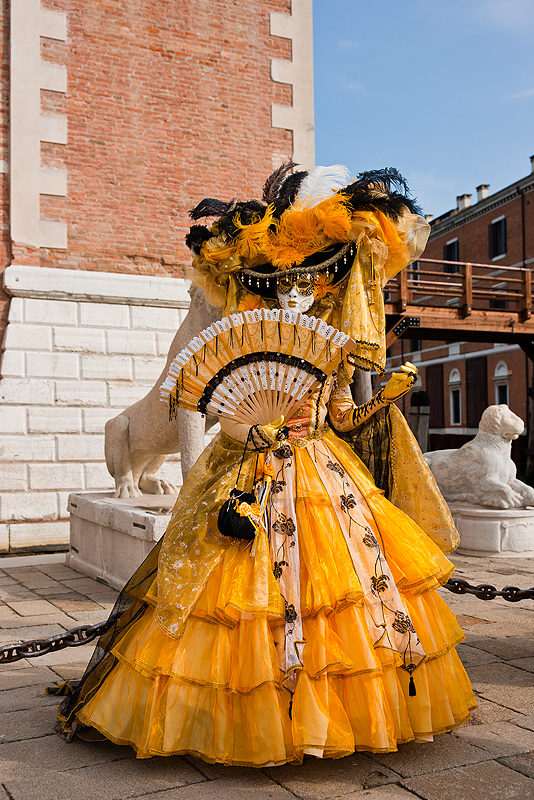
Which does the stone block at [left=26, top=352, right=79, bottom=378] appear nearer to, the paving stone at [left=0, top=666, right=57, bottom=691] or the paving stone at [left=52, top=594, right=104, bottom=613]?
the paving stone at [left=52, top=594, right=104, bottom=613]

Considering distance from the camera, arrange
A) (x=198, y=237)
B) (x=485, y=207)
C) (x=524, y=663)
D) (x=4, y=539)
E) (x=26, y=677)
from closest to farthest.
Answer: (x=198, y=237), (x=26, y=677), (x=524, y=663), (x=4, y=539), (x=485, y=207)

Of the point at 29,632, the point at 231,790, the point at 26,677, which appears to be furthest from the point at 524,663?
the point at 29,632

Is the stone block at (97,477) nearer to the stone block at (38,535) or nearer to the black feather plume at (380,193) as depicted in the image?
the stone block at (38,535)

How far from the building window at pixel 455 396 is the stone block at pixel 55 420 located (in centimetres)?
2311

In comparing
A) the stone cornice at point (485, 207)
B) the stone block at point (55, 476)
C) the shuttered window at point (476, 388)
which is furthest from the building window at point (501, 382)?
the stone block at point (55, 476)

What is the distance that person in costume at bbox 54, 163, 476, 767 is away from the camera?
7.43 feet

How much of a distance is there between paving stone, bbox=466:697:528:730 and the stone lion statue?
424cm

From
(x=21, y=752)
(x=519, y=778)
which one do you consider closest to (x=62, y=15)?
(x=21, y=752)

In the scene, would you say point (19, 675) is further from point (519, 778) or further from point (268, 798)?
point (519, 778)

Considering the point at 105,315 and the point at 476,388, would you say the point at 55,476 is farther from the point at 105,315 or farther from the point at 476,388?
the point at 476,388

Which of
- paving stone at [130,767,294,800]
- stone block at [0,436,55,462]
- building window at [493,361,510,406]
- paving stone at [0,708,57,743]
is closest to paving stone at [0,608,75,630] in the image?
paving stone at [0,708,57,743]

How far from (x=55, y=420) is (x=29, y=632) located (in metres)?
3.83

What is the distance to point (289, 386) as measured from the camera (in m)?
2.60

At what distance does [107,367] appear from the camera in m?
8.10
